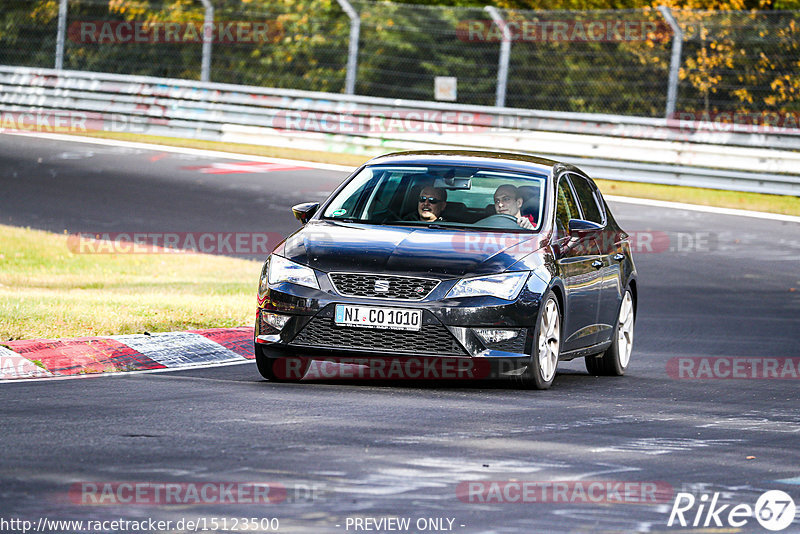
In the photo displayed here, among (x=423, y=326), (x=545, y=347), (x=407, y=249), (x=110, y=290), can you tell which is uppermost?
(x=407, y=249)

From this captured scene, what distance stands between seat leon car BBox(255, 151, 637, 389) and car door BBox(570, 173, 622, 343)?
0.03m

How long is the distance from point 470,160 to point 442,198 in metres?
0.49

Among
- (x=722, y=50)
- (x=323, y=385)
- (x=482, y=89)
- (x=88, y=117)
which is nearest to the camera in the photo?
(x=323, y=385)

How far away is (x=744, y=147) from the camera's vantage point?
945 inches

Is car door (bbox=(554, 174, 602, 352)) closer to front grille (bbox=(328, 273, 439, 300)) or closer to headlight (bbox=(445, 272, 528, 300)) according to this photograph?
headlight (bbox=(445, 272, 528, 300))

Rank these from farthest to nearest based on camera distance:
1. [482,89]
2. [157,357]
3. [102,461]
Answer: [482,89] < [157,357] < [102,461]

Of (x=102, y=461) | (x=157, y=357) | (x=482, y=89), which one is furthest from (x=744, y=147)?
(x=102, y=461)

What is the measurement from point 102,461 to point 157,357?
164 inches

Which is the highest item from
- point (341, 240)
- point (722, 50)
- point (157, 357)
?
point (722, 50)

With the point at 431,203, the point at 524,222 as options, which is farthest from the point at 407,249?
the point at 524,222

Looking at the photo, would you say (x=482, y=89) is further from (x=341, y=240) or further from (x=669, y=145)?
(x=341, y=240)

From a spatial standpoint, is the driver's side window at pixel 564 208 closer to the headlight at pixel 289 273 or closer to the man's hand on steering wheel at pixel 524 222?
the man's hand on steering wheel at pixel 524 222

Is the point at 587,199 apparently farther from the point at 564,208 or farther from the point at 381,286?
the point at 381,286

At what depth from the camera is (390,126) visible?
26781 mm
